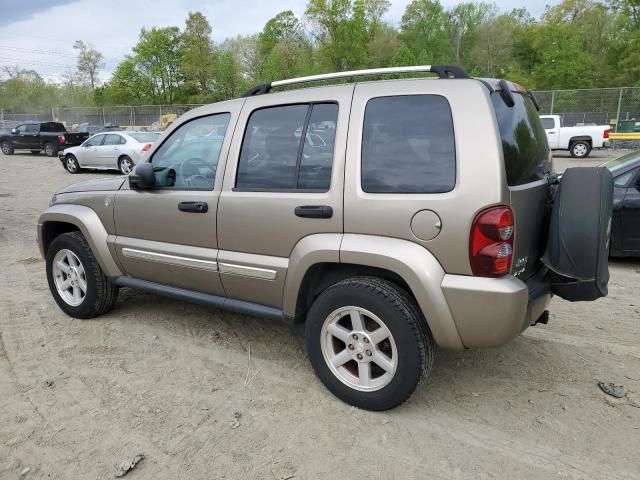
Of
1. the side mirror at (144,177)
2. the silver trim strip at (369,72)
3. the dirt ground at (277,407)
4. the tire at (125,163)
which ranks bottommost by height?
the dirt ground at (277,407)

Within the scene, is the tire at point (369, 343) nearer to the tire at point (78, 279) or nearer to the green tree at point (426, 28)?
the tire at point (78, 279)

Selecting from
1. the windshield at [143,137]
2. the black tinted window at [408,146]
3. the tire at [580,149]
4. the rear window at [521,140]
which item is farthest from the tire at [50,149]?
the rear window at [521,140]

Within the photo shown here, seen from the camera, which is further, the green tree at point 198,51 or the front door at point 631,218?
the green tree at point 198,51

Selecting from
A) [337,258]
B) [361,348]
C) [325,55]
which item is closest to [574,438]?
[361,348]

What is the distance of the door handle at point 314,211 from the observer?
2.91 metres

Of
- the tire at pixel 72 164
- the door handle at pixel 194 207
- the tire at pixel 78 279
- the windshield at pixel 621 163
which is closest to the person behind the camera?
the door handle at pixel 194 207

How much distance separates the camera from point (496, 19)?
193ft

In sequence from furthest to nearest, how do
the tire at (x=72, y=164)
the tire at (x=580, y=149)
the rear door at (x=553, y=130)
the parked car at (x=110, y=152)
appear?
the rear door at (x=553, y=130) → the tire at (x=580, y=149) → the tire at (x=72, y=164) → the parked car at (x=110, y=152)

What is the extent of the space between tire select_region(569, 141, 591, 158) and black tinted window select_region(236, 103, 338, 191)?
2042cm

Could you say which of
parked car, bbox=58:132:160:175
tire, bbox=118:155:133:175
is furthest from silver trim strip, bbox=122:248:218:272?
tire, bbox=118:155:133:175

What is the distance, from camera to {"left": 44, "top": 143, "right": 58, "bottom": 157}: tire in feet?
81.5

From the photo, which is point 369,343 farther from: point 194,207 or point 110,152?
point 110,152

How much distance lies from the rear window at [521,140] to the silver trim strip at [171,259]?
Answer: 199cm

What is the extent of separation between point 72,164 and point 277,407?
17.3m
